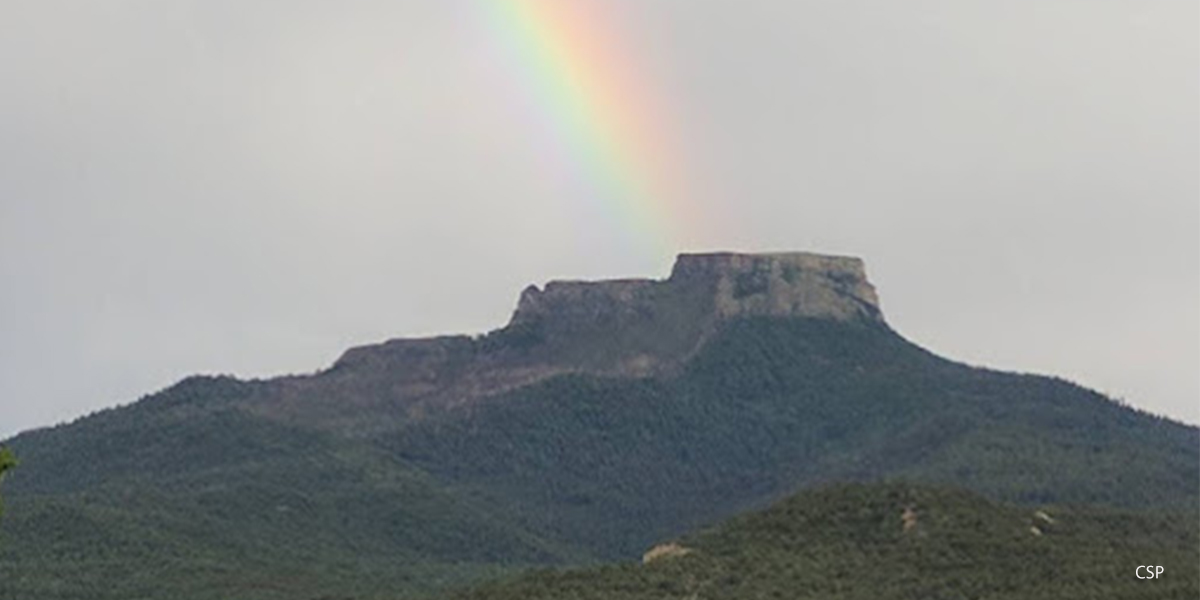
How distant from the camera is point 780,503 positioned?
14038 centimetres

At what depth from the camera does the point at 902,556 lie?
123m

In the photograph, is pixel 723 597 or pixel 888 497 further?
pixel 888 497

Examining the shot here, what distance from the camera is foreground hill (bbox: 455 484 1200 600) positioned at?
11056cm

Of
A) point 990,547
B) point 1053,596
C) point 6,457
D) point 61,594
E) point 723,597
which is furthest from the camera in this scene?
point 61,594

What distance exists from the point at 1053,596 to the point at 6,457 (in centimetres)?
6178

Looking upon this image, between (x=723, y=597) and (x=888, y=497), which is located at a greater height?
(x=888, y=497)

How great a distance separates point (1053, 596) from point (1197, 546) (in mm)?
29009

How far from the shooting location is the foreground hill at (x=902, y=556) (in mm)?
110562

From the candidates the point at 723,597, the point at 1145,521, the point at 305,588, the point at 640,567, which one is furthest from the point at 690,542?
the point at 305,588

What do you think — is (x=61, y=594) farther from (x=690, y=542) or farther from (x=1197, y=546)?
(x=1197, y=546)

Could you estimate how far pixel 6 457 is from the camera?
60.3 meters

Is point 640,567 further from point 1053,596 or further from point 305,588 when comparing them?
point 305,588

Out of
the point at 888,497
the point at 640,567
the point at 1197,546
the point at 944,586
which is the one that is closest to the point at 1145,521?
the point at 1197,546

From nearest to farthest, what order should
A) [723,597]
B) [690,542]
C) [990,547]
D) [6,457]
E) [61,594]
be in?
[6,457], [723,597], [990,547], [690,542], [61,594]
